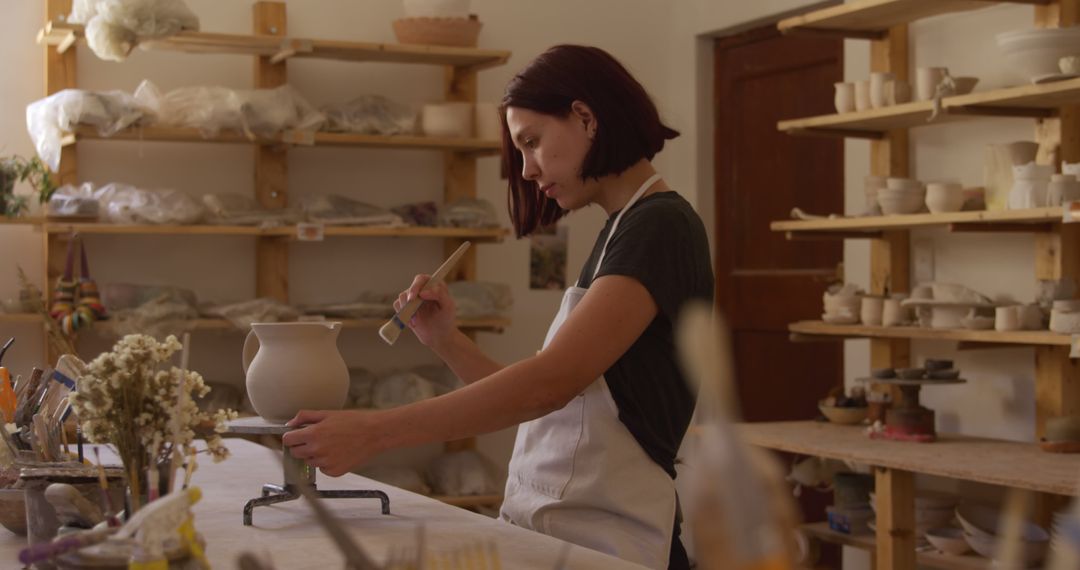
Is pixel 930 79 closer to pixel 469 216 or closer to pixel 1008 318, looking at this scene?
pixel 1008 318

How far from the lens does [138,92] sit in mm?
4191

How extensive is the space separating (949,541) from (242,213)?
2519mm

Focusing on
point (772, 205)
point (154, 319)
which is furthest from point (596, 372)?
point (772, 205)

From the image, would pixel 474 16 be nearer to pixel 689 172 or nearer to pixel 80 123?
pixel 689 172

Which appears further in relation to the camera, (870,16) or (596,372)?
(870,16)

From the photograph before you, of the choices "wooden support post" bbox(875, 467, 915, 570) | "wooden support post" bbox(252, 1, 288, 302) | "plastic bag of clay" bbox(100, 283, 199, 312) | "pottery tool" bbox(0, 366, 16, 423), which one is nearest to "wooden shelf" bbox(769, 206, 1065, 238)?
"wooden support post" bbox(875, 467, 915, 570)

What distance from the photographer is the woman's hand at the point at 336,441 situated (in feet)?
5.46

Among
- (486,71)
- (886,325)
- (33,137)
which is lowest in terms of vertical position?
(886,325)

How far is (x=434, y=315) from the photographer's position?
2148 mm

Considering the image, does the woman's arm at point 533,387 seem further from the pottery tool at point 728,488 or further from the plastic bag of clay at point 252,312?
the plastic bag of clay at point 252,312

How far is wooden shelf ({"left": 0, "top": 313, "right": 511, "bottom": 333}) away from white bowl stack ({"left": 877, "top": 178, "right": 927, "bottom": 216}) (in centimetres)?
147

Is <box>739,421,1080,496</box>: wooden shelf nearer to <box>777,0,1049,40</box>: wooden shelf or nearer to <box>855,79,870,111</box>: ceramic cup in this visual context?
<box>855,79,870,111</box>: ceramic cup

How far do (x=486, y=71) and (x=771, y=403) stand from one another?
1.72 meters

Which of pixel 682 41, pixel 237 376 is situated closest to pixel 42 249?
pixel 237 376
